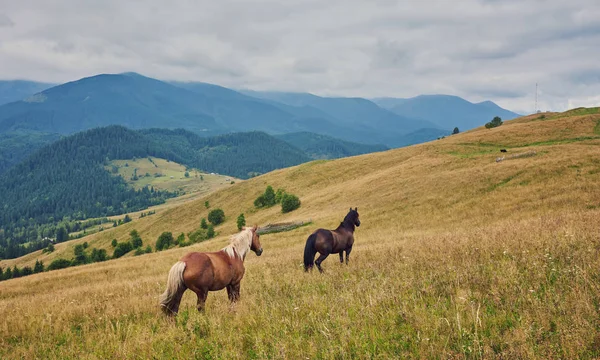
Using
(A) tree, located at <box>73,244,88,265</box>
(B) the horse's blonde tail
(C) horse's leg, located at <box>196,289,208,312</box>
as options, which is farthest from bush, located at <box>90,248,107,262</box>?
(C) horse's leg, located at <box>196,289,208,312</box>

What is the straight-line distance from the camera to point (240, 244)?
10.4 m

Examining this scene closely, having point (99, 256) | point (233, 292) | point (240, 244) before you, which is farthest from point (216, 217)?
point (233, 292)

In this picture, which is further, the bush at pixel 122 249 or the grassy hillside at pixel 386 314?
the bush at pixel 122 249

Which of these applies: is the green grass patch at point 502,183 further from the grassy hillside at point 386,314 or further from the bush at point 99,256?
the bush at point 99,256

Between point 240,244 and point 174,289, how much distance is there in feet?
8.11

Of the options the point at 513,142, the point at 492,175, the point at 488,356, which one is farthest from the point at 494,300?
the point at 513,142

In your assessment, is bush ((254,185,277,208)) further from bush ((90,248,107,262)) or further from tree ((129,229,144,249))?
bush ((90,248,107,262))

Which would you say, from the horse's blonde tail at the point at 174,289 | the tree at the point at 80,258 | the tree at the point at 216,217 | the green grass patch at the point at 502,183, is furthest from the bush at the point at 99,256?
the horse's blonde tail at the point at 174,289

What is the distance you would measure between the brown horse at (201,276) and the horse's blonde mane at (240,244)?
0.03 metres

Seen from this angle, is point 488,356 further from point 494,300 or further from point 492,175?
point 492,175

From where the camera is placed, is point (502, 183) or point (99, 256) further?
point (99, 256)

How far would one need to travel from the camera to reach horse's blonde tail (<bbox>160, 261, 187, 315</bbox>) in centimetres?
842

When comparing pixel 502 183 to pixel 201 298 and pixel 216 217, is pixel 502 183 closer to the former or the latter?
pixel 201 298

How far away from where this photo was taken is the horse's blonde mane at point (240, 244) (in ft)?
32.6
